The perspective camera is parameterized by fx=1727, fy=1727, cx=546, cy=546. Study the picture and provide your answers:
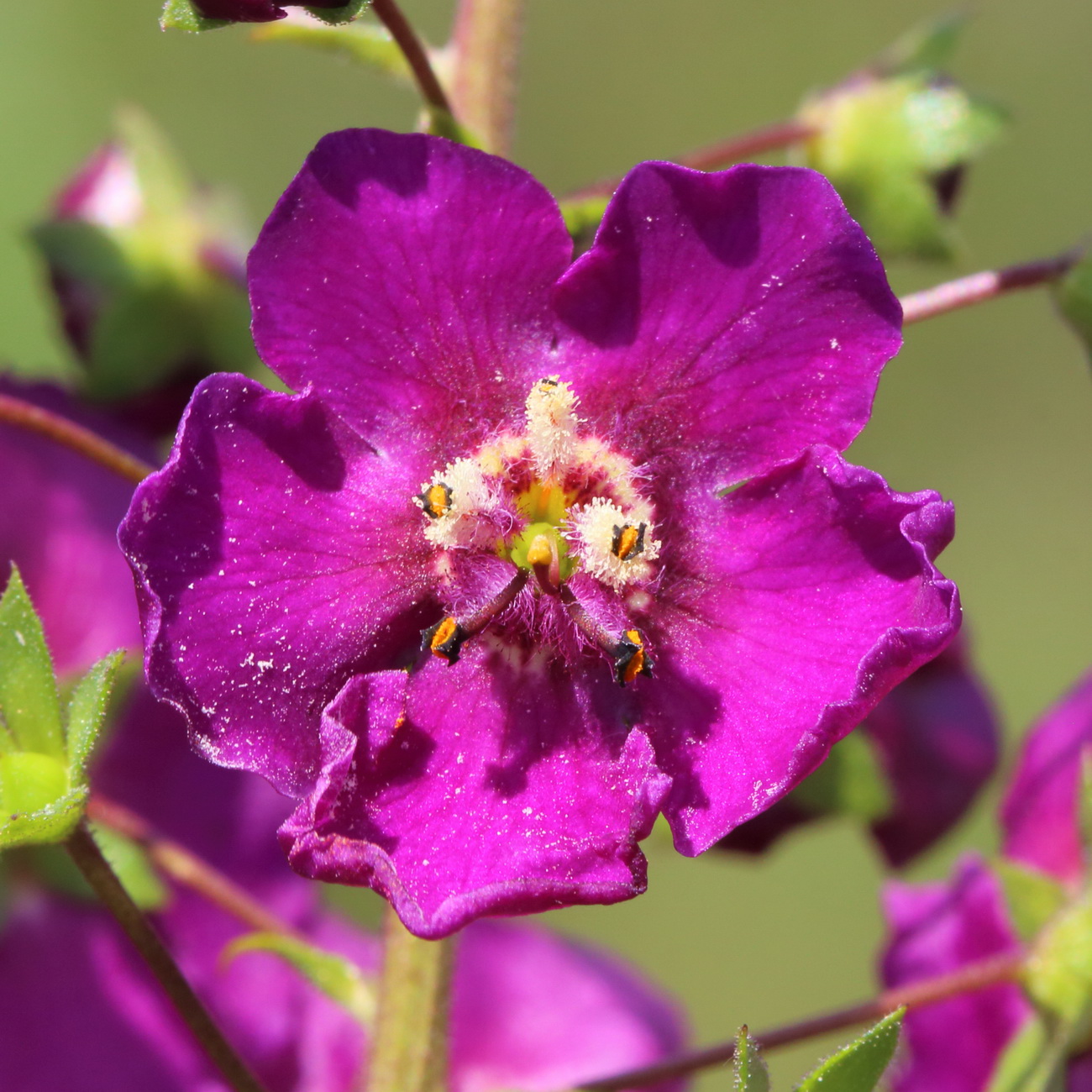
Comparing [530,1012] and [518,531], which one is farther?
[530,1012]

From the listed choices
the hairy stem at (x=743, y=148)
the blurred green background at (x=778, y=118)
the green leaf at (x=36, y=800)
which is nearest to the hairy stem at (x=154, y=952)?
the green leaf at (x=36, y=800)

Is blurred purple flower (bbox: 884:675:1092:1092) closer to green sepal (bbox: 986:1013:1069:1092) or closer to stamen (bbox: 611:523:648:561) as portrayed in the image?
green sepal (bbox: 986:1013:1069:1092)

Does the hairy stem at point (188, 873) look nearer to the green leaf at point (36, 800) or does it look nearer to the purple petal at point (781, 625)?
the green leaf at point (36, 800)

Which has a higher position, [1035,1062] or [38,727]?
[38,727]

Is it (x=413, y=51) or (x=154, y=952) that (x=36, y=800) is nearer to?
(x=154, y=952)

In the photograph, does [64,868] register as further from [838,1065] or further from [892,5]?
[892,5]

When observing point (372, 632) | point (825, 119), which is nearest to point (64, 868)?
point (372, 632)

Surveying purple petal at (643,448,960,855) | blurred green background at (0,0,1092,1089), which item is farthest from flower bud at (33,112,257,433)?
blurred green background at (0,0,1092,1089)

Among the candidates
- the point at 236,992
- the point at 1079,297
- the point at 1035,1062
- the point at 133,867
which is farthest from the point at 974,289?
the point at 236,992
